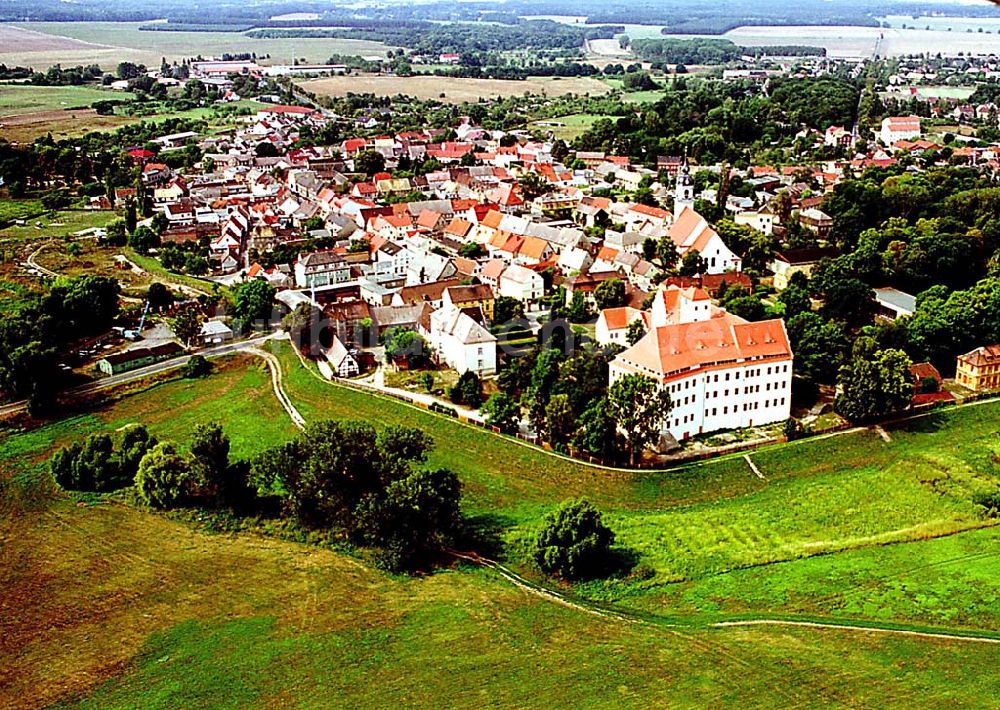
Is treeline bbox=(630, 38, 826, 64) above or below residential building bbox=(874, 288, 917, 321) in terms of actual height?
above

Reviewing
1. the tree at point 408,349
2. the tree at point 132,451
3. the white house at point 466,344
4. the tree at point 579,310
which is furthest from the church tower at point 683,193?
the tree at point 132,451

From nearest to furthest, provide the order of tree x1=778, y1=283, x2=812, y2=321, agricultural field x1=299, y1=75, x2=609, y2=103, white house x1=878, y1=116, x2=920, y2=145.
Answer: tree x1=778, y1=283, x2=812, y2=321 → white house x1=878, y1=116, x2=920, y2=145 → agricultural field x1=299, y1=75, x2=609, y2=103

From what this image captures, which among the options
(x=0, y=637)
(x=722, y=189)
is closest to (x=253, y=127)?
(x=722, y=189)

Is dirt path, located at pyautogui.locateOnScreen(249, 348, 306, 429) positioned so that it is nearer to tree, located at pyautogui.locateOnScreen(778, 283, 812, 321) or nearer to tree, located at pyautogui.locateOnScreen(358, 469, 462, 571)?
tree, located at pyautogui.locateOnScreen(358, 469, 462, 571)

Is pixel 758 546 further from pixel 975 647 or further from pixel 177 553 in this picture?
pixel 177 553

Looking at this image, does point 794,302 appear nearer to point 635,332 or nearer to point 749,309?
point 749,309

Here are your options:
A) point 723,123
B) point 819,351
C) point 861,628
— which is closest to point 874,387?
point 819,351

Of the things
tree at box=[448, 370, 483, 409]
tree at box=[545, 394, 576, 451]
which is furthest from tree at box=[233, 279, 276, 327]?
tree at box=[545, 394, 576, 451]
